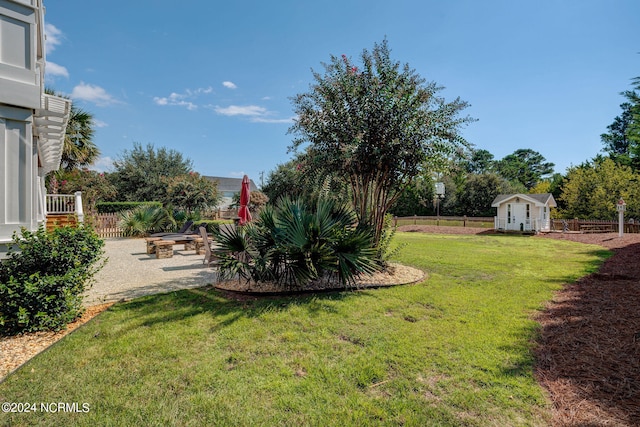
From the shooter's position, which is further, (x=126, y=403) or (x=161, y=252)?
(x=161, y=252)

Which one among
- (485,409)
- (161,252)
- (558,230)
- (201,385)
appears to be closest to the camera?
(485,409)

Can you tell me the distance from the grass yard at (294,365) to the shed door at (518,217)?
22.3 metres

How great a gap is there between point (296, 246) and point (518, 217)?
2499cm

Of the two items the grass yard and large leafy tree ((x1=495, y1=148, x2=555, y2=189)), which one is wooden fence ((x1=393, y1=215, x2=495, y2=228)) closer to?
the grass yard

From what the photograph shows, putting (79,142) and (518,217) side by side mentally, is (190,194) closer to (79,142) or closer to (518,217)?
(79,142)

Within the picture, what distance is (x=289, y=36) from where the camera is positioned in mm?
10477

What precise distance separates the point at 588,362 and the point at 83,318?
640 centimetres

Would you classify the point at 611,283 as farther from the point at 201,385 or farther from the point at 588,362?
the point at 201,385

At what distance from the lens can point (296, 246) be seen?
5.34 meters

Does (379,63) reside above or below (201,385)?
above

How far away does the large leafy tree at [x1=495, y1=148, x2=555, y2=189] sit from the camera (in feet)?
199

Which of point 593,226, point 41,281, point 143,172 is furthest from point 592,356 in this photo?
point 143,172

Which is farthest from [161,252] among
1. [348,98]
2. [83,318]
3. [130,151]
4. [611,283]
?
[130,151]

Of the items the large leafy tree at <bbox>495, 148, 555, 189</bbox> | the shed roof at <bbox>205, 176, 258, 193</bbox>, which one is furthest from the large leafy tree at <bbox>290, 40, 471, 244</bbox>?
the large leafy tree at <bbox>495, 148, 555, 189</bbox>
